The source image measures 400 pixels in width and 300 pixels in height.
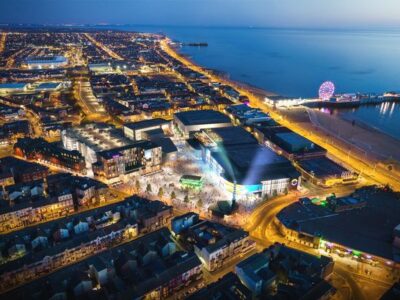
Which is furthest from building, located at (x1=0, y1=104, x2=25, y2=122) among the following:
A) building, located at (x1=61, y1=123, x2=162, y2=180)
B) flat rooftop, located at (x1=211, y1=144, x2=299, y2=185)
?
flat rooftop, located at (x1=211, y1=144, x2=299, y2=185)

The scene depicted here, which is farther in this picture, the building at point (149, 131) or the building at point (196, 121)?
the building at point (196, 121)

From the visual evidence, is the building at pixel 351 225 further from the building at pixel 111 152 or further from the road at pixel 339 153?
the building at pixel 111 152

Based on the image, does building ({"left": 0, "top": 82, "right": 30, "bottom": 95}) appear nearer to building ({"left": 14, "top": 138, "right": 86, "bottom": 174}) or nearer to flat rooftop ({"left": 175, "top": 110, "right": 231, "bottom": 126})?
building ({"left": 14, "top": 138, "right": 86, "bottom": 174})

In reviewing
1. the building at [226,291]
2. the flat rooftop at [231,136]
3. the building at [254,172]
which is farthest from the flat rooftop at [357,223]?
the flat rooftop at [231,136]

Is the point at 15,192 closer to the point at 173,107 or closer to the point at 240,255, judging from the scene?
the point at 240,255

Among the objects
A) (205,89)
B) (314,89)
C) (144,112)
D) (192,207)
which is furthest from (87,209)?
(314,89)
